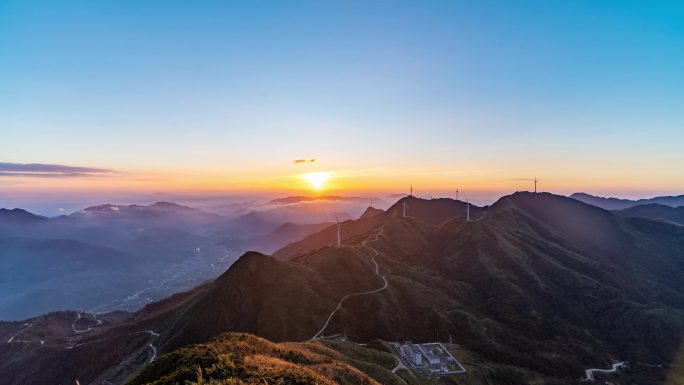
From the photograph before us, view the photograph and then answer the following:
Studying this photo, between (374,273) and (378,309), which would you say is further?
(374,273)

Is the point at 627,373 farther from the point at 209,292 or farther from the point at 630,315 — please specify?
the point at 209,292

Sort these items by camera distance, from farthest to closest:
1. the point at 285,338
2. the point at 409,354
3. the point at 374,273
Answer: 1. the point at 374,273
2. the point at 285,338
3. the point at 409,354

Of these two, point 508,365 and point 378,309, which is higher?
point 378,309

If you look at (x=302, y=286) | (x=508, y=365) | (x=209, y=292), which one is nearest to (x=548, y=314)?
(x=508, y=365)

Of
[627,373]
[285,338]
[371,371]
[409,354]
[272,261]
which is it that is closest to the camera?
[371,371]

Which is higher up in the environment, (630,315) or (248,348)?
(248,348)

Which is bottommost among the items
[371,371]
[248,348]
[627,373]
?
[627,373]

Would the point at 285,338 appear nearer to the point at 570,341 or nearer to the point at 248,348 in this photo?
the point at 248,348

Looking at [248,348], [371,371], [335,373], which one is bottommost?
[371,371]

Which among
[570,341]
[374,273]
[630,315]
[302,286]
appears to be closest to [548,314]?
[570,341]
